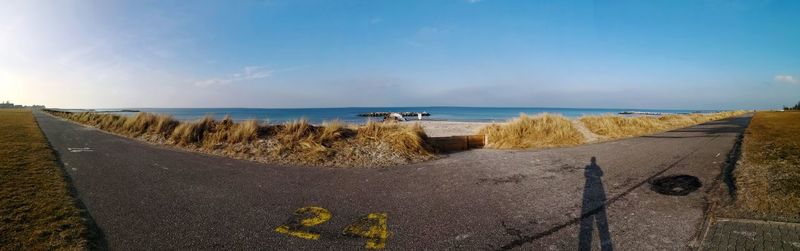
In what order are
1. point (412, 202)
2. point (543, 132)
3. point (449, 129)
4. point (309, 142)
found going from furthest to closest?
point (449, 129)
point (543, 132)
point (309, 142)
point (412, 202)

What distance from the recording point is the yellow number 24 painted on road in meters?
3.68

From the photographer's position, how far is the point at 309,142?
9.43 meters

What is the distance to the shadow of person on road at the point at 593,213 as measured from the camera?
11.4 ft

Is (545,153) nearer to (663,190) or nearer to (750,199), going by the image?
(663,190)

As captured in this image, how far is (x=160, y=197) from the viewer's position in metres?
5.23

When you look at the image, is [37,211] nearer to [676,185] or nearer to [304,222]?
[304,222]

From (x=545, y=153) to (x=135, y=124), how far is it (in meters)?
16.7

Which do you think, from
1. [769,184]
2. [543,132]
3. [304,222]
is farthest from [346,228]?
[543,132]

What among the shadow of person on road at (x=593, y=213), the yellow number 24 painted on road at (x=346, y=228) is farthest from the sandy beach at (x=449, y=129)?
the yellow number 24 painted on road at (x=346, y=228)

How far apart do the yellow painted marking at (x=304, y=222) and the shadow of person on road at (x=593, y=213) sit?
265 centimetres

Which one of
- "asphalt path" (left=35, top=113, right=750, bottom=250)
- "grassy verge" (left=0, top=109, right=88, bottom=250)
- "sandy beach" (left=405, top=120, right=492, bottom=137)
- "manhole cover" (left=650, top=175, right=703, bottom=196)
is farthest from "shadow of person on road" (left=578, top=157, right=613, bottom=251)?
"sandy beach" (left=405, top=120, right=492, bottom=137)

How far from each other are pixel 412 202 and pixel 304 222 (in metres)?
1.50

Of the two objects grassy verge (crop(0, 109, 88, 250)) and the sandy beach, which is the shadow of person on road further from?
the sandy beach

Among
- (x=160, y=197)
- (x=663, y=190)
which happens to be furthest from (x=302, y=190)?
(x=663, y=190)
